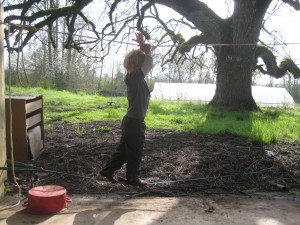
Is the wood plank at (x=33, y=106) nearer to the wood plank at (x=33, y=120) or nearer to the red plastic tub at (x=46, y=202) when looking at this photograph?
the wood plank at (x=33, y=120)

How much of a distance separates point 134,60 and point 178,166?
5.56 ft

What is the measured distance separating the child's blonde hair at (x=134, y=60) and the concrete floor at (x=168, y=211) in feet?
4.52

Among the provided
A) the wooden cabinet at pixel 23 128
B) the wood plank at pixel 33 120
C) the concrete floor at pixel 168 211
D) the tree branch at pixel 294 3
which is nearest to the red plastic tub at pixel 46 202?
the concrete floor at pixel 168 211

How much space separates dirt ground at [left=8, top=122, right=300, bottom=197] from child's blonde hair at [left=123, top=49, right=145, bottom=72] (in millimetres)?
1312

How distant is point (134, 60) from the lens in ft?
12.4

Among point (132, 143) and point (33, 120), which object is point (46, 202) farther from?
point (33, 120)

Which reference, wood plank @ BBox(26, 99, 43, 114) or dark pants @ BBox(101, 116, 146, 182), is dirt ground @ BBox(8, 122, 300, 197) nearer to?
dark pants @ BBox(101, 116, 146, 182)

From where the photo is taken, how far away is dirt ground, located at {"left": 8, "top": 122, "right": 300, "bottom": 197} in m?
4.04

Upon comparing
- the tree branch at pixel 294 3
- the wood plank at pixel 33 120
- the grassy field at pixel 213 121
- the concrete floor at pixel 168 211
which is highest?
the tree branch at pixel 294 3

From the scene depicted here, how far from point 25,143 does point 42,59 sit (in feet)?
67.5

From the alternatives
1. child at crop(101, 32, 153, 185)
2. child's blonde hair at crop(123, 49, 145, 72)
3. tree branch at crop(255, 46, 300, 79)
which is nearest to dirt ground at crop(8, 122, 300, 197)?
child at crop(101, 32, 153, 185)

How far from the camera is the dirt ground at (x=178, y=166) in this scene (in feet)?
13.3

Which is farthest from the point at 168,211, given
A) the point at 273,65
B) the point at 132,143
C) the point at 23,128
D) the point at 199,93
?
the point at 199,93

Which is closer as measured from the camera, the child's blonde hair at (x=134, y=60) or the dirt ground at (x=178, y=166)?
the child's blonde hair at (x=134, y=60)
